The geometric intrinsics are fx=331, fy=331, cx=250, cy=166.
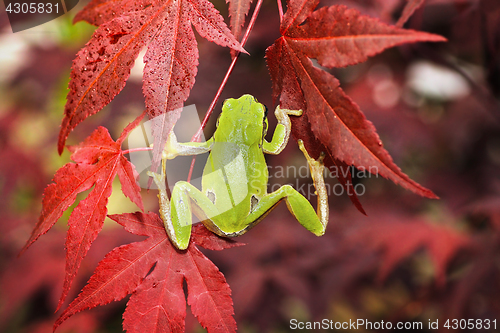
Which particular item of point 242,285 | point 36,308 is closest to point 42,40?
point 36,308

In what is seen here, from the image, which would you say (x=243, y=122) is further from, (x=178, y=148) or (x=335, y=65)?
(x=335, y=65)

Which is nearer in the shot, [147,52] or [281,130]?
[147,52]

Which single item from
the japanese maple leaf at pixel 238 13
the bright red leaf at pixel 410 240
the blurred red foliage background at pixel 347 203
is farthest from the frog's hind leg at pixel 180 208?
the bright red leaf at pixel 410 240

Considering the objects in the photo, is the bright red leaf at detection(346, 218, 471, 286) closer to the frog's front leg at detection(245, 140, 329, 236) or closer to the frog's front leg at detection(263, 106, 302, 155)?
the frog's front leg at detection(245, 140, 329, 236)

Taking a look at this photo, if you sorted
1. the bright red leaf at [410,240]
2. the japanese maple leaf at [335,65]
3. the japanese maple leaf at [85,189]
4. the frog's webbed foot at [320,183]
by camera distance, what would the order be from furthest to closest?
the bright red leaf at [410,240]
the frog's webbed foot at [320,183]
the japanese maple leaf at [85,189]
the japanese maple leaf at [335,65]

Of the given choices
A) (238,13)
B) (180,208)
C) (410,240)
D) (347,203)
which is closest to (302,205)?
(180,208)

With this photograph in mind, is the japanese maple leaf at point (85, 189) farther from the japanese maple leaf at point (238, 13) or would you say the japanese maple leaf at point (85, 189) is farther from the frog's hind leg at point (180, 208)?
the japanese maple leaf at point (238, 13)

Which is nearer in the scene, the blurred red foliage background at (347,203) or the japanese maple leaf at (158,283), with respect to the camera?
the japanese maple leaf at (158,283)
